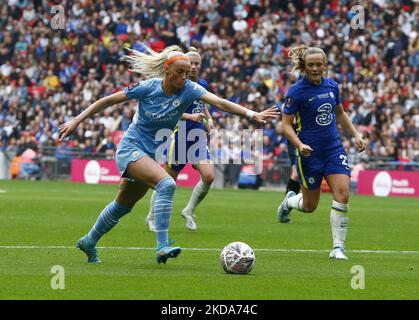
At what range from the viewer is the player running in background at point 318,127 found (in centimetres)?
1281

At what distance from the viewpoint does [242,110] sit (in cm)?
1098

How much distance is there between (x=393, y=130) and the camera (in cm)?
3309

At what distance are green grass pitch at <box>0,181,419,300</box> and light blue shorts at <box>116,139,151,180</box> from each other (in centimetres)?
106

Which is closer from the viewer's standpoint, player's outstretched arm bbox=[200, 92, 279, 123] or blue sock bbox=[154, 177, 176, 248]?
player's outstretched arm bbox=[200, 92, 279, 123]

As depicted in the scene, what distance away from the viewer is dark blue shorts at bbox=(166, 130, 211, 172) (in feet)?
54.9

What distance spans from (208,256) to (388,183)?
20.4 metres

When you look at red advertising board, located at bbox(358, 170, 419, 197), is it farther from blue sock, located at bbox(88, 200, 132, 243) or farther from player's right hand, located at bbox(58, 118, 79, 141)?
player's right hand, located at bbox(58, 118, 79, 141)

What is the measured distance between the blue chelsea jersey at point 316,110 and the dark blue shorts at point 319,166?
9cm

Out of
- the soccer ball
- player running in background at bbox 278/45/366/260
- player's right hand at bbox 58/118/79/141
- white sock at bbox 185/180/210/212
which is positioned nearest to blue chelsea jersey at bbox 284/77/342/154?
player running in background at bbox 278/45/366/260

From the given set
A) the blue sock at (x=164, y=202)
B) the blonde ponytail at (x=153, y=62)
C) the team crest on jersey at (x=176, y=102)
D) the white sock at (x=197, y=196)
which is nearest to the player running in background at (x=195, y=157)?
the white sock at (x=197, y=196)

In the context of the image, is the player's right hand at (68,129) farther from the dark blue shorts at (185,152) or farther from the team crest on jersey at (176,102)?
the dark blue shorts at (185,152)

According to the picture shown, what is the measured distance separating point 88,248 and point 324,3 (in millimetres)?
28237

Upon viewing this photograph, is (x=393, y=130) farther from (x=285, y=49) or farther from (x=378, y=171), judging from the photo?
(x=285, y=49)
